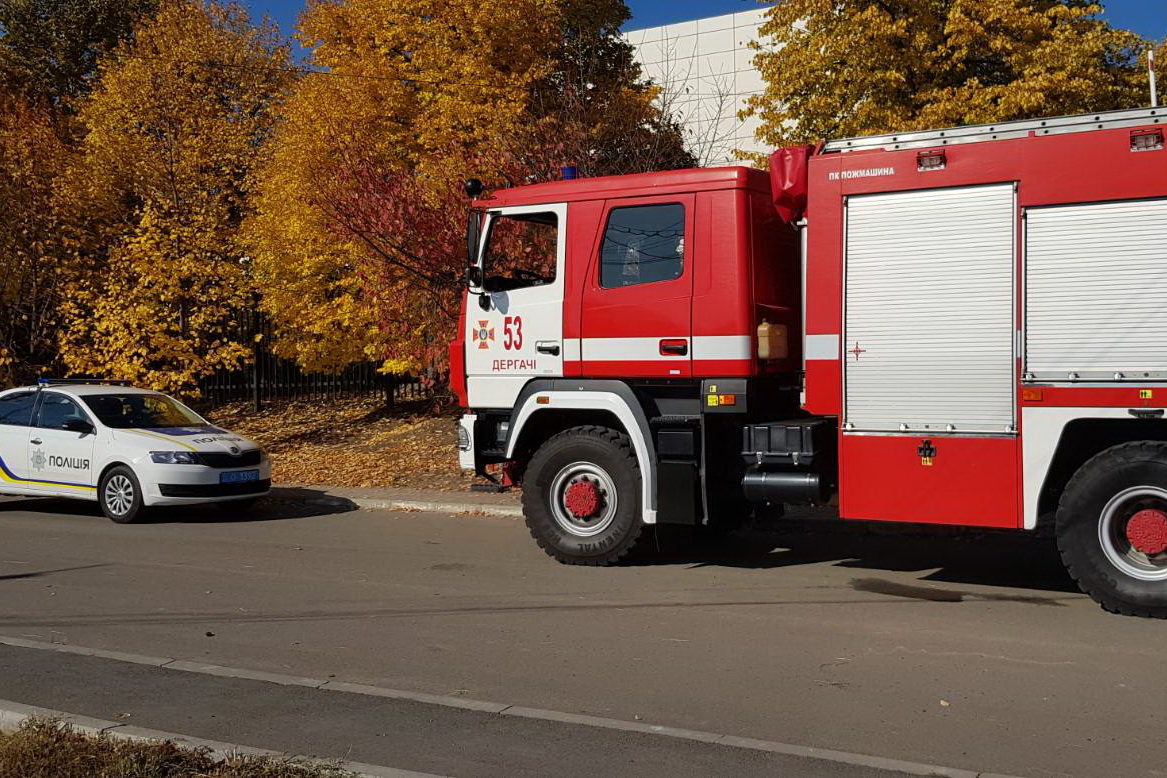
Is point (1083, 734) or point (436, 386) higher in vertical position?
point (436, 386)

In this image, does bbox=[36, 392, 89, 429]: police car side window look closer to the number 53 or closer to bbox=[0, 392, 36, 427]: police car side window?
bbox=[0, 392, 36, 427]: police car side window

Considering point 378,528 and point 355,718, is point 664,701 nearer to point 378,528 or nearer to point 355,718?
point 355,718

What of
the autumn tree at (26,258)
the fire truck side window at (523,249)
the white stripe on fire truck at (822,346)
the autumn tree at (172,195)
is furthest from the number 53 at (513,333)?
the autumn tree at (26,258)

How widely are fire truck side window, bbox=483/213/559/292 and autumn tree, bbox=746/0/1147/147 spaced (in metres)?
10.8

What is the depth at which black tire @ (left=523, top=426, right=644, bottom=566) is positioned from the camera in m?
8.98

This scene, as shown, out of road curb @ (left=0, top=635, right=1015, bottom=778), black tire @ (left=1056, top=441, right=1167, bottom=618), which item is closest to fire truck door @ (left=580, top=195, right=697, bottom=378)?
black tire @ (left=1056, top=441, right=1167, bottom=618)

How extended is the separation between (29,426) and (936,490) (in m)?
10.5

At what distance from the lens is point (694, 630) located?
279 inches

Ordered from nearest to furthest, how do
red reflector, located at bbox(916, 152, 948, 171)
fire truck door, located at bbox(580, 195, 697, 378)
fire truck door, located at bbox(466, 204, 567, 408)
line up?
red reflector, located at bbox(916, 152, 948, 171), fire truck door, located at bbox(580, 195, 697, 378), fire truck door, located at bbox(466, 204, 567, 408)

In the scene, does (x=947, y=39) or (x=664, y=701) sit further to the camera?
(x=947, y=39)

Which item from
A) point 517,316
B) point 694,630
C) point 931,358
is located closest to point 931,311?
point 931,358

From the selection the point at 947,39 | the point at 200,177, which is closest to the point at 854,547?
the point at 947,39

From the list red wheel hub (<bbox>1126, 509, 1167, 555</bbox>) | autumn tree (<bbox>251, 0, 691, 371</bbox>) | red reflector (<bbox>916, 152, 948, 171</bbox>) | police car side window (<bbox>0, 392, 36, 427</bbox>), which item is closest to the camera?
red wheel hub (<bbox>1126, 509, 1167, 555</bbox>)

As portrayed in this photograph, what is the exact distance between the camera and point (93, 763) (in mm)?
4352
